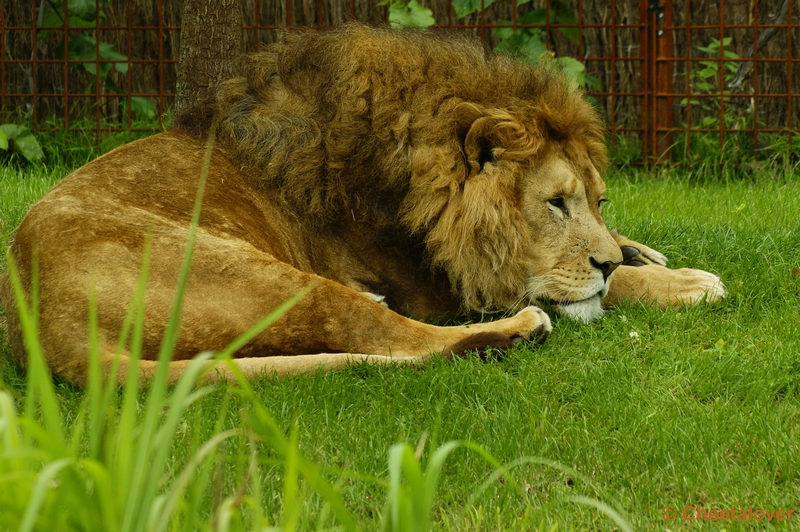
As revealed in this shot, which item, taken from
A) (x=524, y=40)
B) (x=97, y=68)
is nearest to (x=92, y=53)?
(x=97, y=68)


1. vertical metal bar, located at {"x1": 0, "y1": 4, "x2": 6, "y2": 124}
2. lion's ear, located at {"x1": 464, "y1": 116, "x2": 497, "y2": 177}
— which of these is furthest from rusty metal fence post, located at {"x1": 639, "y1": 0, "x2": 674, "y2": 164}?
vertical metal bar, located at {"x1": 0, "y1": 4, "x2": 6, "y2": 124}

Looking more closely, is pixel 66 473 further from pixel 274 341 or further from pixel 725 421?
pixel 725 421

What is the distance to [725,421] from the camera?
2875 millimetres

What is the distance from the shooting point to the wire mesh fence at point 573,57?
732cm

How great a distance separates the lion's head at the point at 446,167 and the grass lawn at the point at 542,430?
0.29m

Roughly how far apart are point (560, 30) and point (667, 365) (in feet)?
16.0

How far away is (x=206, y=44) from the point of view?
5344mm

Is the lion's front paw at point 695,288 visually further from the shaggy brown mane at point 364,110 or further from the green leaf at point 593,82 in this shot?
the green leaf at point 593,82

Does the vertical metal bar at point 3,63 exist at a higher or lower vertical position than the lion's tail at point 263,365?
higher

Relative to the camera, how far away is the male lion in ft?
11.4

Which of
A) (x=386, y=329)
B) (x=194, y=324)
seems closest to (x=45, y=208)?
(x=194, y=324)

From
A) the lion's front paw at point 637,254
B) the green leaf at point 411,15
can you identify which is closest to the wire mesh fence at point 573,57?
the green leaf at point 411,15

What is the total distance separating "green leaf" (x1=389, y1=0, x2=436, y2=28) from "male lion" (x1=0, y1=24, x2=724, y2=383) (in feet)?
9.23

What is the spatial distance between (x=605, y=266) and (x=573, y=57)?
471 centimetres
